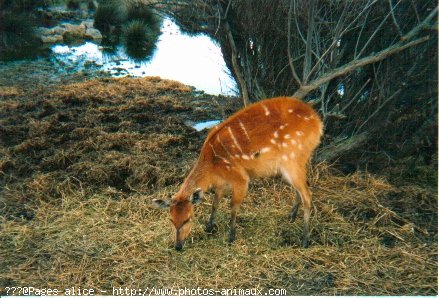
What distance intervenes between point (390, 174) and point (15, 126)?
19.9 feet

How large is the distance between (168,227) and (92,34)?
45.9ft

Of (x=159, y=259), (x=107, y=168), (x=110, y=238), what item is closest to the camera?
(x=159, y=259)

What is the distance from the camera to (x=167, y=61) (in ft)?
48.6

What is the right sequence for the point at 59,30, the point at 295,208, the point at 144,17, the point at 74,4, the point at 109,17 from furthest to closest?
the point at 74,4, the point at 109,17, the point at 144,17, the point at 59,30, the point at 295,208

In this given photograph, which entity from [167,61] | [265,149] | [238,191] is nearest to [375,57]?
[265,149]

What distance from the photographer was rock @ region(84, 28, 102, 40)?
1784cm

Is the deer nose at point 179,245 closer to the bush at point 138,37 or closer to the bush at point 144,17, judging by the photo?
the bush at point 138,37

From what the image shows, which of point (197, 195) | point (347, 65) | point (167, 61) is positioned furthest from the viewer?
point (167, 61)

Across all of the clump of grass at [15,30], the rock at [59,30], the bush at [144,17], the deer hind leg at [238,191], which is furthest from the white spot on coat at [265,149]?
the rock at [59,30]

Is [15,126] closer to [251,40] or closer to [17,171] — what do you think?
[17,171]

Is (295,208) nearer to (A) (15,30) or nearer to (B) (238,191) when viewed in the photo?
(B) (238,191)

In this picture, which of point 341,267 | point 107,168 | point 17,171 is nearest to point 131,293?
point 341,267

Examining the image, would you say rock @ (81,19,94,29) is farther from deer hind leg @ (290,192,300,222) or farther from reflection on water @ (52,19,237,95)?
deer hind leg @ (290,192,300,222)

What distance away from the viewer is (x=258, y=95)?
725 centimetres
